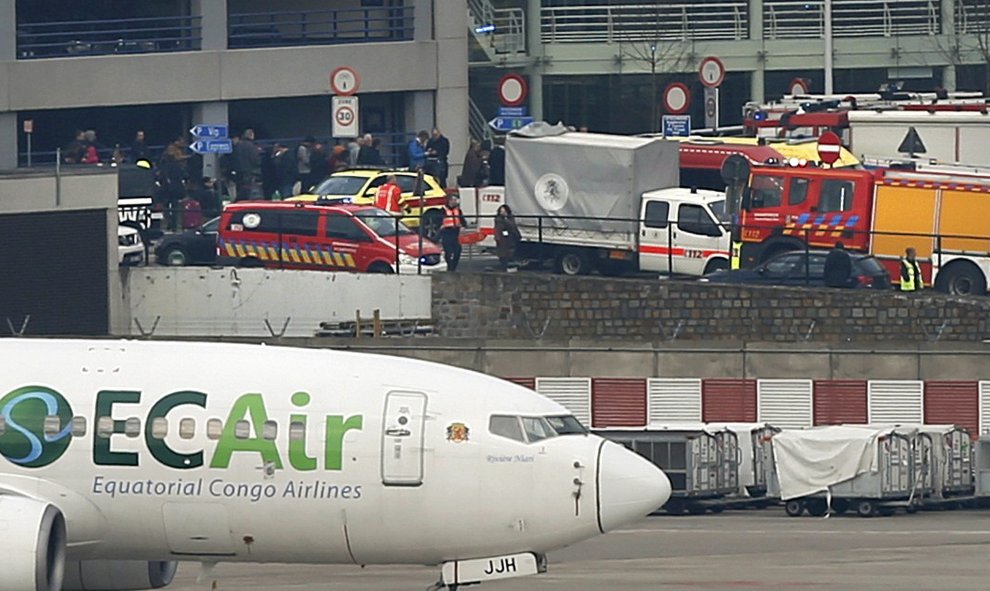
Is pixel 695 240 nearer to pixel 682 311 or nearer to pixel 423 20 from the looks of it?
pixel 682 311

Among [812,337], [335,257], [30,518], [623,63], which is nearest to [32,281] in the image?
[335,257]

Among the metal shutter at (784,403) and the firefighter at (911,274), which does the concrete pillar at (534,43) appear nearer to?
the firefighter at (911,274)

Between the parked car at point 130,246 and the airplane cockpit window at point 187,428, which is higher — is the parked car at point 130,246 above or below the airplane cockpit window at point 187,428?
above

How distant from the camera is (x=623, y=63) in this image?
8356 cm

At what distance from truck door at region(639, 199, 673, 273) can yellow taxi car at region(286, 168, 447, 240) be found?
5.44 meters

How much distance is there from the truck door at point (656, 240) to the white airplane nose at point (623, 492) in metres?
26.0

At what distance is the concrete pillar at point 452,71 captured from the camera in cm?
7312

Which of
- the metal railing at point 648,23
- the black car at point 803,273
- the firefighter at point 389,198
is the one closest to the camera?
the black car at point 803,273

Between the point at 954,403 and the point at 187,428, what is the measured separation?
21.8 meters

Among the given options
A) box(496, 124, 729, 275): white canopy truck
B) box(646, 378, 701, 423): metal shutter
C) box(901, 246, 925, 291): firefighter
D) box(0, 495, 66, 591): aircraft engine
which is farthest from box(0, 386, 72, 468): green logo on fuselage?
box(901, 246, 925, 291): firefighter

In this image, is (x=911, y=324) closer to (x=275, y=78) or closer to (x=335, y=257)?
(x=335, y=257)

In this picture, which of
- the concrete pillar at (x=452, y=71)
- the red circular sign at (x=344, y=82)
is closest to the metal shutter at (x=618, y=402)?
the red circular sign at (x=344, y=82)

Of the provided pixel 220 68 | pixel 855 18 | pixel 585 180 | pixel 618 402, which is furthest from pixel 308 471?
pixel 855 18

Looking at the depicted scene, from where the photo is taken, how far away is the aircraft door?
936 inches
